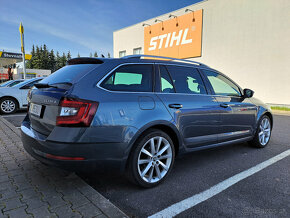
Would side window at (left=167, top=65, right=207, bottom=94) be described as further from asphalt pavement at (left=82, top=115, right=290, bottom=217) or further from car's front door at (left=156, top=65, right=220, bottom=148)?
asphalt pavement at (left=82, top=115, right=290, bottom=217)

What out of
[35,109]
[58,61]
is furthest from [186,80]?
[58,61]

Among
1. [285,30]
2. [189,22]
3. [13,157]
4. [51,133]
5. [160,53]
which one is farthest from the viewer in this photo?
[160,53]

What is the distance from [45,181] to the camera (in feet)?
8.76

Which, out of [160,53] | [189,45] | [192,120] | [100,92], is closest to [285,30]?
[189,45]

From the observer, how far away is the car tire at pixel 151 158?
2.47 m

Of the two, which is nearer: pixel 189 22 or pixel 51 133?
pixel 51 133

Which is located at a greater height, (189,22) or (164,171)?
(189,22)

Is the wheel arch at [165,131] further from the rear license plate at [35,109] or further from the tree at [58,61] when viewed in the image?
the tree at [58,61]

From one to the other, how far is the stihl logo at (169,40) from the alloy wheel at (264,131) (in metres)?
13.5

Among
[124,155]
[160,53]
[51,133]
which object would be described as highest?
[160,53]

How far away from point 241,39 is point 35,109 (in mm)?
14349

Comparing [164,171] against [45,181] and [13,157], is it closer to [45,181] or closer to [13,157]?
[45,181]

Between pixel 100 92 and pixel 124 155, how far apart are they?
2.41 ft

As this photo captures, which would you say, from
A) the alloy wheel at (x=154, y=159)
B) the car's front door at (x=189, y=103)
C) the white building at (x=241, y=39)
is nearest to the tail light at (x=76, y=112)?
the alloy wheel at (x=154, y=159)
